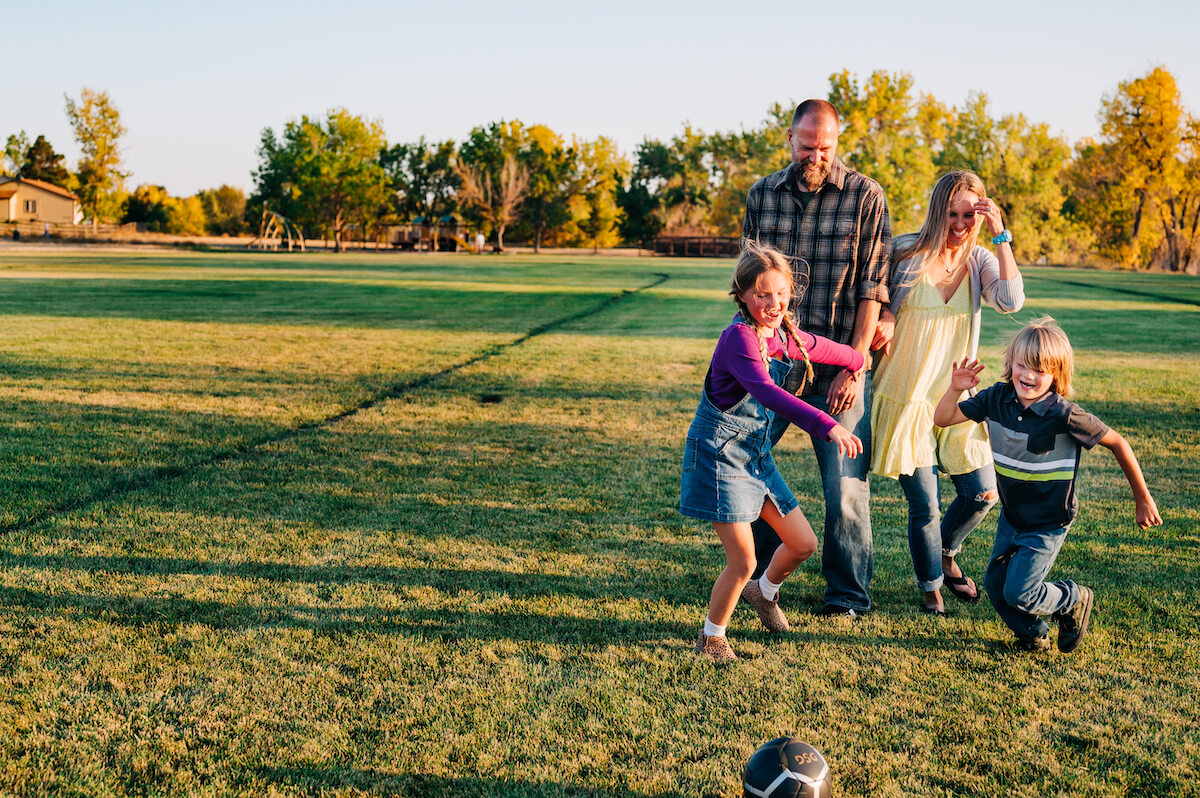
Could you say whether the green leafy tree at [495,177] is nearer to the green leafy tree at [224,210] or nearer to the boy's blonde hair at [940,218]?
the green leafy tree at [224,210]

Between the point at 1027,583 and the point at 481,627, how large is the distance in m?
2.29

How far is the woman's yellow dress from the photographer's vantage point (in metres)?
4.25

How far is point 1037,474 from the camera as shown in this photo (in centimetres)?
368

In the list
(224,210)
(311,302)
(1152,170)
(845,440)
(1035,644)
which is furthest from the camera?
(224,210)

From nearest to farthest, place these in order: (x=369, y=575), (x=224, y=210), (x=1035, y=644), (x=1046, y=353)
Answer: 1. (x=1046, y=353)
2. (x=1035, y=644)
3. (x=369, y=575)
4. (x=224, y=210)

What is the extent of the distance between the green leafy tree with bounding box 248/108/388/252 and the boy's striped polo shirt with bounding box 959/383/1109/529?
71.5m


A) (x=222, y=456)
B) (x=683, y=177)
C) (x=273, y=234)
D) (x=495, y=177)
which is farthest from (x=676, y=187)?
(x=222, y=456)

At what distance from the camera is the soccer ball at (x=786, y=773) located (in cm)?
263

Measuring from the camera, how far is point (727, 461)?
3.60 metres

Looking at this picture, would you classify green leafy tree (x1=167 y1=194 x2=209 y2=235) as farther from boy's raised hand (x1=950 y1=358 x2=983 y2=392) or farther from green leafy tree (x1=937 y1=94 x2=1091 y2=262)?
boy's raised hand (x1=950 y1=358 x2=983 y2=392)

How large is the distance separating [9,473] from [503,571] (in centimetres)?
384

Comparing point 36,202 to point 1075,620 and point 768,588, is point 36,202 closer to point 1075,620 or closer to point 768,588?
point 768,588

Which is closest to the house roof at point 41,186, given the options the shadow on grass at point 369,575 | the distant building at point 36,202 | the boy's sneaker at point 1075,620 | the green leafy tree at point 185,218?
the distant building at point 36,202

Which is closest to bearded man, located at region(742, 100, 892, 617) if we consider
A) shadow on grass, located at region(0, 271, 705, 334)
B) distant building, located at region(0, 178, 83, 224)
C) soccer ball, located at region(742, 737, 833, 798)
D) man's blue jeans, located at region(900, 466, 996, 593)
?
man's blue jeans, located at region(900, 466, 996, 593)
